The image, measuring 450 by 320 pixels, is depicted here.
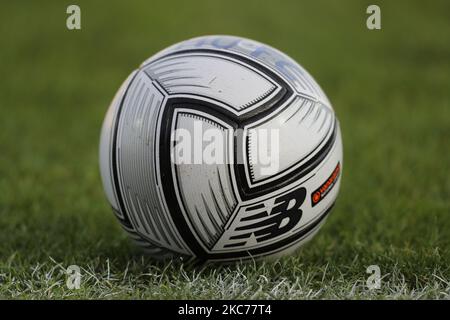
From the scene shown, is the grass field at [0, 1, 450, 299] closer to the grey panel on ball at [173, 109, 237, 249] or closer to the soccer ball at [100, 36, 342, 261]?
the soccer ball at [100, 36, 342, 261]

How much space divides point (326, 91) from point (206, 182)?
5.90 metres

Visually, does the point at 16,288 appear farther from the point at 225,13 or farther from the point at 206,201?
the point at 225,13

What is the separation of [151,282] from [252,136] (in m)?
0.98

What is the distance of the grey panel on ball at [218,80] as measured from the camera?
3.77 meters

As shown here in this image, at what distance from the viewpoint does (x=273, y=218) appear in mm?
3818

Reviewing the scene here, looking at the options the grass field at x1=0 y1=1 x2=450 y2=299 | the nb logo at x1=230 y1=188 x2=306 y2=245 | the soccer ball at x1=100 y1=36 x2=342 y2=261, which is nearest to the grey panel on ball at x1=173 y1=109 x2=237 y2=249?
the soccer ball at x1=100 y1=36 x2=342 y2=261

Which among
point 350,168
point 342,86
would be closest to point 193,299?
point 350,168

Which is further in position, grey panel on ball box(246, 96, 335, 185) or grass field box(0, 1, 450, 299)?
grass field box(0, 1, 450, 299)

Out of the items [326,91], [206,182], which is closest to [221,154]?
[206,182]

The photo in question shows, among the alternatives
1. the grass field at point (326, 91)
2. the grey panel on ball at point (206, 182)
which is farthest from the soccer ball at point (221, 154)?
the grass field at point (326, 91)

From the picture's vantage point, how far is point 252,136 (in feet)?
12.2

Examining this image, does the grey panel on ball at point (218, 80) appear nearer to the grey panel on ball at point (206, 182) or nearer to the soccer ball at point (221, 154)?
the soccer ball at point (221, 154)

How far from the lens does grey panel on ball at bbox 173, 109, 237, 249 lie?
3701mm

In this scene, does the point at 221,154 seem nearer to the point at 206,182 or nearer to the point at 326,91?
the point at 206,182
